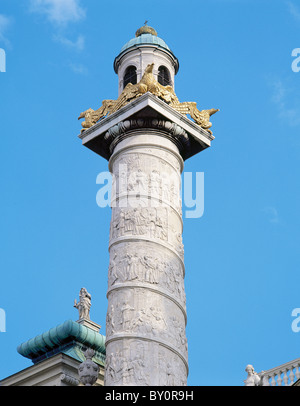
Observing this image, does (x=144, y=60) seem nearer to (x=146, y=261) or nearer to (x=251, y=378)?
(x=146, y=261)

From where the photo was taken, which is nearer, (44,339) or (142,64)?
(142,64)

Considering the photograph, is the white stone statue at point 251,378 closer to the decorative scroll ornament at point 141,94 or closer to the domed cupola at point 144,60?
the decorative scroll ornament at point 141,94

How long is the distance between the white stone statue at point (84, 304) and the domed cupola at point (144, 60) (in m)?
6.36

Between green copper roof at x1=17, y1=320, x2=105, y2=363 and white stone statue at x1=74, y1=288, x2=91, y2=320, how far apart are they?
111cm

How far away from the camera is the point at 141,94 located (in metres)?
19.2

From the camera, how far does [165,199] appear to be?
18.1 metres

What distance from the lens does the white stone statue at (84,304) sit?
2327 cm

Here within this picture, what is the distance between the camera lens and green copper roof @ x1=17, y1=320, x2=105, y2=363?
855 inches

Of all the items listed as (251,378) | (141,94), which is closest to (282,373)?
(251,378)

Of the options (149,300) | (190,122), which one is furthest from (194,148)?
(149,300)

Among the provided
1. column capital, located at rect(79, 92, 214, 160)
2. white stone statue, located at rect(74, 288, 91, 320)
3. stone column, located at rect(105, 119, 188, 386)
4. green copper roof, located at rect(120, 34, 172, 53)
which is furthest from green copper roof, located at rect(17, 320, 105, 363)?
green copper roof, located at rect(120, 34, 172, 53)

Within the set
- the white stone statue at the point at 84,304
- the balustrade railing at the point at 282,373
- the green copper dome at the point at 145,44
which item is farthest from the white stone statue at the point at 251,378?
the green copper dome at the point at 145,44
